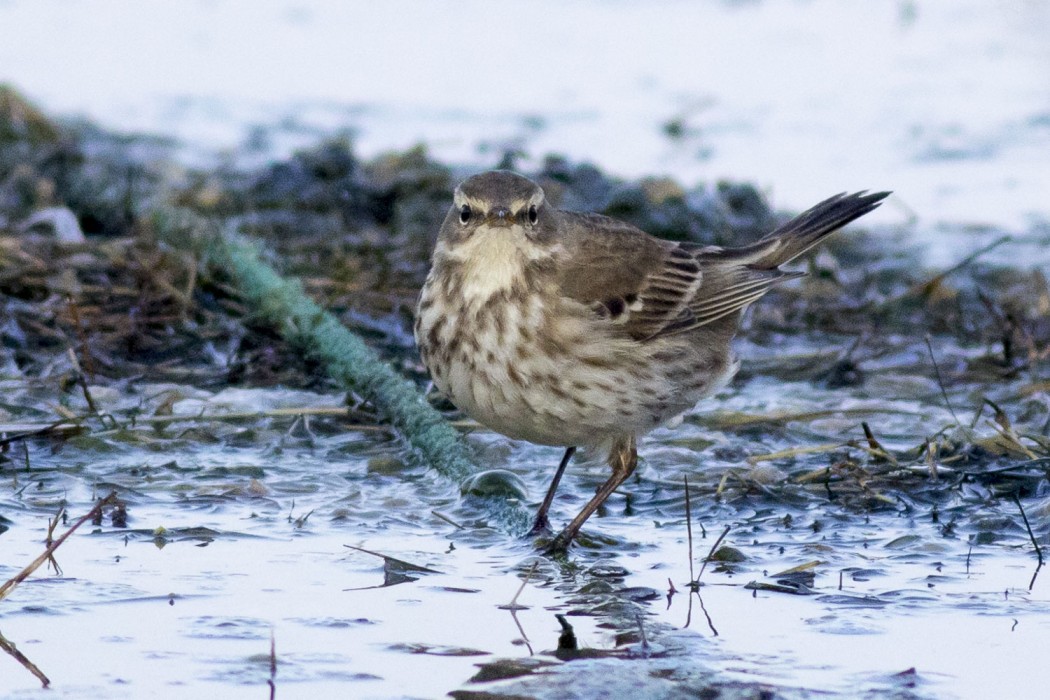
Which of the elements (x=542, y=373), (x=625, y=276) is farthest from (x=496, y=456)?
(x=542, y=373)

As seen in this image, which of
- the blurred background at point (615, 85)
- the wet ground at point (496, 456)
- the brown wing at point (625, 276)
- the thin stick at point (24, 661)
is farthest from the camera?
the blurred background at point (615, 85)

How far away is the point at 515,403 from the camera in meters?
5.54

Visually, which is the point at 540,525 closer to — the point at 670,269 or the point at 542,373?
the point at 542,373

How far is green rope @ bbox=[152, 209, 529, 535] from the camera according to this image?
610 cm

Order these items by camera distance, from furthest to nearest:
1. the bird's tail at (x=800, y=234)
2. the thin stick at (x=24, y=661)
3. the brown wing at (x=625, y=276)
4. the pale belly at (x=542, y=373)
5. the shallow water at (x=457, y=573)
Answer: the bird's tail at (x=800, y=234) < the brown wing at (x=625, y=276) < the pale belly at (x=542, y=373) < the shallow water at (x=457, y=573) < the thin stick at (x=24, y=661)

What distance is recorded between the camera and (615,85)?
46.0 ft

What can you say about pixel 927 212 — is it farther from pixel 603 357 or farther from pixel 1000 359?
pixel 603 357

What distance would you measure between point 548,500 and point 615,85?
342 inches

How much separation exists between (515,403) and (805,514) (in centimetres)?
117

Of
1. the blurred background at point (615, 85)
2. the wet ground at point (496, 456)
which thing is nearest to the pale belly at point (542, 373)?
the wet ground at point (496, 456)

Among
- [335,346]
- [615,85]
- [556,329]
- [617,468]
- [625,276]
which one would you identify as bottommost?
[617,468]

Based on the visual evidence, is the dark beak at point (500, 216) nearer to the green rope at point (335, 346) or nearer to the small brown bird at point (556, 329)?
the small brown bird at point (556, 329)

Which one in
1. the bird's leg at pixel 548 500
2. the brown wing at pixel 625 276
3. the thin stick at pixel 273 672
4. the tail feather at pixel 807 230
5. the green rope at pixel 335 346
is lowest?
the thin stick at pixel 273 672

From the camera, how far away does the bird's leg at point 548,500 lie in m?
5.67
